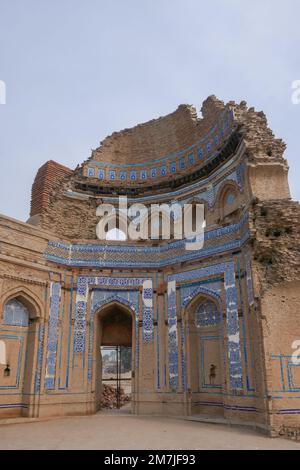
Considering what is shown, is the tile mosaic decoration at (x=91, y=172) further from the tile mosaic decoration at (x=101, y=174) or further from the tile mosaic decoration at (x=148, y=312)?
the tile mosaic decoration at (x=148, y=312)

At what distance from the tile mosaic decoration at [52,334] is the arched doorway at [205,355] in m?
4.52

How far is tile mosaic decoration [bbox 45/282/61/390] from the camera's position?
12.4 meters

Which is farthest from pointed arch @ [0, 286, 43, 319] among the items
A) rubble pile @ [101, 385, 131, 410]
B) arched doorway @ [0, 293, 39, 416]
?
rubble pile @ [101, 385, 131, 410]

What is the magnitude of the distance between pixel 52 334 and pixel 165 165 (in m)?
10.00

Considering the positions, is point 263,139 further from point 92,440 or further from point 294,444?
point 92,440

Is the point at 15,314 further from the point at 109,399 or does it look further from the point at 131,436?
the point at 109,399

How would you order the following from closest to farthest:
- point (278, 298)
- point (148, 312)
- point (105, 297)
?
point (278, 298), point (148, 312), point (105, 297)

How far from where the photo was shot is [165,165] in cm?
1897

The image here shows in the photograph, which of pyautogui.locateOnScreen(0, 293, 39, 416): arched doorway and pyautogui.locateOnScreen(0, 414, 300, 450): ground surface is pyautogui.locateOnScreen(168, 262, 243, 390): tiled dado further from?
pyautogui.locateOnScreen(0, 293, 39, 416): arched doorway

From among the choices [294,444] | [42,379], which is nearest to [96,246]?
[42,379]

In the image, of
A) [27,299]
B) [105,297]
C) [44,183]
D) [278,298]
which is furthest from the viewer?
[44,183]

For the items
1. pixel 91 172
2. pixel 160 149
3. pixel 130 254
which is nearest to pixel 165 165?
pixel 160 149

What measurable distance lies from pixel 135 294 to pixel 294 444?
7.62 meters

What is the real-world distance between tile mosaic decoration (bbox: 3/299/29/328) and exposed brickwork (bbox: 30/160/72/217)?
4.44 m
